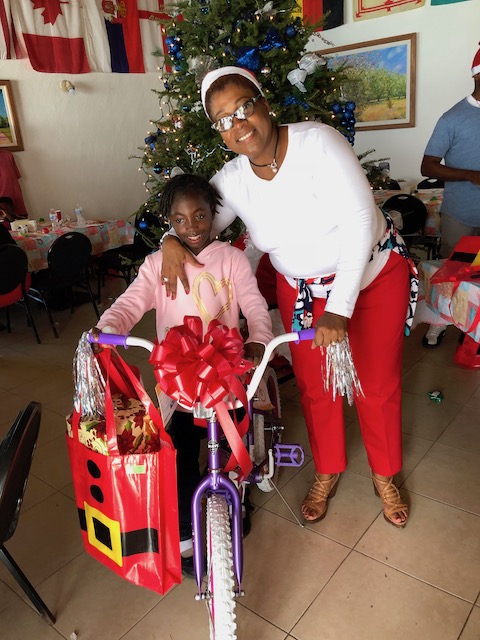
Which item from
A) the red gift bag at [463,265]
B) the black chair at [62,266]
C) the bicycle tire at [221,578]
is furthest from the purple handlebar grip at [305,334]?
the black chair at [62,266]

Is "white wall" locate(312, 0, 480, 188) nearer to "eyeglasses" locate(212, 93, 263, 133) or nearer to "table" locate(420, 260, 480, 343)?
"table" locate(420, 260, 480, 343)

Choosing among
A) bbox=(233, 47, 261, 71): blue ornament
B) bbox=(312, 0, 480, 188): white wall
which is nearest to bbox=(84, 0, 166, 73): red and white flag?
bbox=(312, 0, 480, 188): white wall

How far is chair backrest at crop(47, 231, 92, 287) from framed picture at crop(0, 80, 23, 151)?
1971 mm

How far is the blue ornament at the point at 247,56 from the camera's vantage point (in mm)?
2016

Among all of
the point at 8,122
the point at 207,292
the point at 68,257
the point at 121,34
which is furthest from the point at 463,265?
the point at 121,34

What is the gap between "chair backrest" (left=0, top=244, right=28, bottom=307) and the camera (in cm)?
359

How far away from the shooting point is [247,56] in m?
2.02

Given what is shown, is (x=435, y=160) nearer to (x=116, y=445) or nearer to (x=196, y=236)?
(x=196, y=236)

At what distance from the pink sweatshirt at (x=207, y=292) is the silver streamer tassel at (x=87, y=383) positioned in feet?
0.80

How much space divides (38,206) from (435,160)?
444cm

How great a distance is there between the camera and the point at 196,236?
157cm

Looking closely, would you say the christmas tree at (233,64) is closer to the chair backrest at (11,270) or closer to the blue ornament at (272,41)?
the blue ornament at (272,41)

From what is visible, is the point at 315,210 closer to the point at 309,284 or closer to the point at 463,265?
the point at 309,284

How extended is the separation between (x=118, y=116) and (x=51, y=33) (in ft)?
3.70
